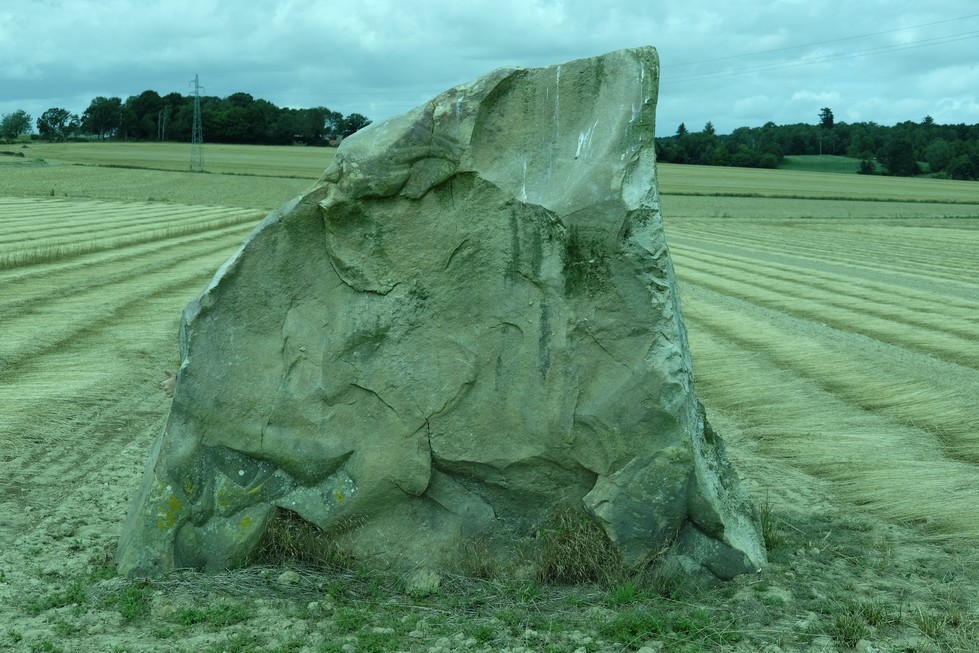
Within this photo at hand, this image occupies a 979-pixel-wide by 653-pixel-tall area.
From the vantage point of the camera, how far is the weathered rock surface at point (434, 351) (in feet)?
18.6

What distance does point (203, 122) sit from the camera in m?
102

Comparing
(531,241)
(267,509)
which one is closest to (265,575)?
(267,509)

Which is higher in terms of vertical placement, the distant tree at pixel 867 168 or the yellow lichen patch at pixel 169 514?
the distant tree at pixel 867 168

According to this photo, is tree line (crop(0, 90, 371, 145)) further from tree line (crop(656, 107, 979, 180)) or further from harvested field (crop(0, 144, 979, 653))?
harvested field (crop(0, 144, 979, 653))

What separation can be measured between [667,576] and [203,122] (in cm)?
10341

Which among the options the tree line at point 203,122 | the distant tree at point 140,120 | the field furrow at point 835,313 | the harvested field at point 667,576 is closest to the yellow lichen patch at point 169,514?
the harvested field at point 667,576

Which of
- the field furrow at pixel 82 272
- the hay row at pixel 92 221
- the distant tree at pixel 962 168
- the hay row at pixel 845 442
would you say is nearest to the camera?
the hay row at pixel 845 442

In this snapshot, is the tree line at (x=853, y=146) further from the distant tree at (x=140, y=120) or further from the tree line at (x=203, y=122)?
the distant tree at (x=140, y=120)

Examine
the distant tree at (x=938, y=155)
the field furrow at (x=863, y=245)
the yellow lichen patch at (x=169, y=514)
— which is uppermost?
the distant tree at (x=938, y=155)

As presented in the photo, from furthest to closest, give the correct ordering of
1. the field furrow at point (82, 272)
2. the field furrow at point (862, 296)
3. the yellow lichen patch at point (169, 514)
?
1. the field furrow at point (82, 272)
2. the field furrow at point (862, 296)
3. the yellow lichen patch at point (169, 514)

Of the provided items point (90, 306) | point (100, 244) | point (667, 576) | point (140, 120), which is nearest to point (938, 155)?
point (140, 120)

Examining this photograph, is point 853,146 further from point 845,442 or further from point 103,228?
point 845,442

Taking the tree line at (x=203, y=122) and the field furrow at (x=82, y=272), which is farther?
the tree line at (x=203, y=122)

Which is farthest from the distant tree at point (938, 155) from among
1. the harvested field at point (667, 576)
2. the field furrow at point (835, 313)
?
the harvested field at point (667, 576)
